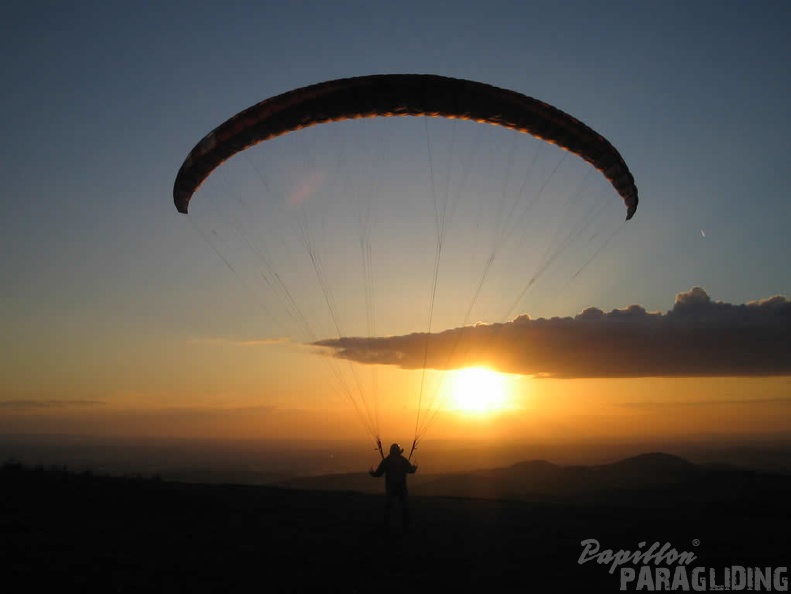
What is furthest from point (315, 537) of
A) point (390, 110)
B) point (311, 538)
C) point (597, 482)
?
point (597, 482)

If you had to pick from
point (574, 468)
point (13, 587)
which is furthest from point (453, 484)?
point (13, 587)

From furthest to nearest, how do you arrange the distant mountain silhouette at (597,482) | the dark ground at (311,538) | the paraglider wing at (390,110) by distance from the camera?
1. the distant mountain silhouette at (597,482)
2. the paraglider wing at (390,110)
3. the dark ground at (311,538)

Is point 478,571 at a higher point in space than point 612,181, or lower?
lower

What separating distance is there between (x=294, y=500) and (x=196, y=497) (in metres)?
2.97

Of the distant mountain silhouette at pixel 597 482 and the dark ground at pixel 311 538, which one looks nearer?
the dark ground at pixel 311 538

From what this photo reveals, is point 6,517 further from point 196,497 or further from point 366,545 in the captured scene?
point 366,545

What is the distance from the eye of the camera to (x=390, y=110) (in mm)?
14750

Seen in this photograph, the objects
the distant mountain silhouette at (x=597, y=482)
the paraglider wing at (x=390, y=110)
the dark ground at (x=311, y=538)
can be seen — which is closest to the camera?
the dark ground at (x=311, y=538)

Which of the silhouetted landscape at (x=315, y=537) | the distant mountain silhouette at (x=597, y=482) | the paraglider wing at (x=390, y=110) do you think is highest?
the paraglider wing at (x=390, y=110)

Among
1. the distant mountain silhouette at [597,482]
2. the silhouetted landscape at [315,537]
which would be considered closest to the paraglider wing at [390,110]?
the silhouetted landscape at [315,537]

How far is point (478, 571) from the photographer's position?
10195 millimetres

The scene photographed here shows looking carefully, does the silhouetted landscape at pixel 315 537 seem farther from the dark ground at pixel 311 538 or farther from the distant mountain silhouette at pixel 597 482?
the distant mountain silhouette at pixel 597 482

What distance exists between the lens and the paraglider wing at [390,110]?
1430cm

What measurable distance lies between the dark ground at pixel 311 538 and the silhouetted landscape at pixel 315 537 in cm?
4
